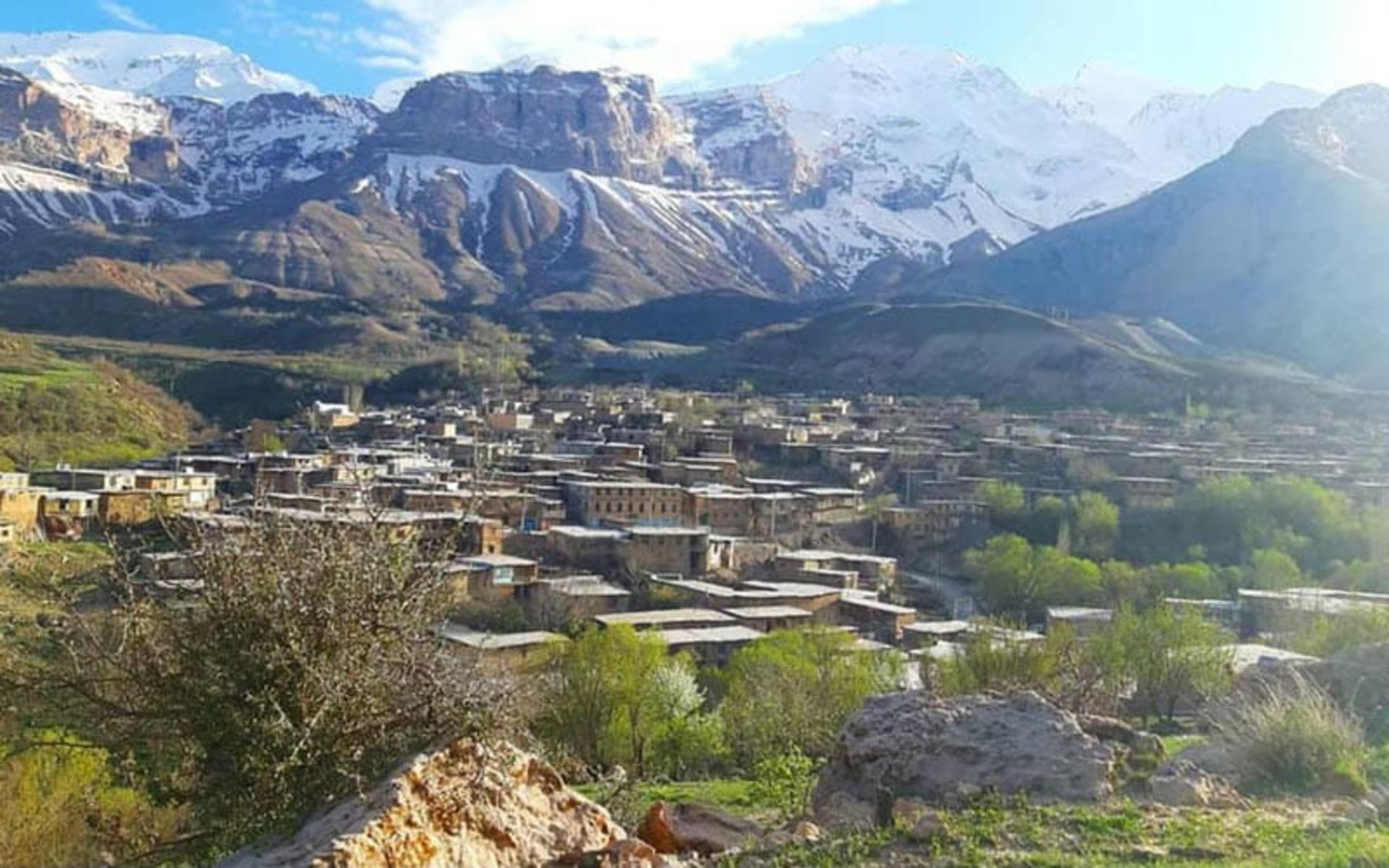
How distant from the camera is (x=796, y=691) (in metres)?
20.2

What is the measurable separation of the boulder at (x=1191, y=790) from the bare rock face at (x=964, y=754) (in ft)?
1.42

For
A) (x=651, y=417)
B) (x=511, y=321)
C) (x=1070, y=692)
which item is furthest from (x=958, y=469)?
(x=511, y=321)

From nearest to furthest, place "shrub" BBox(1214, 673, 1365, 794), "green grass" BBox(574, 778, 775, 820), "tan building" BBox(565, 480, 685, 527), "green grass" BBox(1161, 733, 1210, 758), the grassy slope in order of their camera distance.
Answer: "shrub" BBox(1214, 673, 1365, 794)
"green grass" BBox(574, 778, 775, 820)
"green grass" BBox(1161, 733, 1210, 758)
"tan building" BBox(565, 480, 685, 527)
the grassy slope

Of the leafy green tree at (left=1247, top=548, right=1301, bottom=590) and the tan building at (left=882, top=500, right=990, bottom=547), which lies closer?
the leafy green tree at (left=1247, top=548, right=1301, bottom=590)

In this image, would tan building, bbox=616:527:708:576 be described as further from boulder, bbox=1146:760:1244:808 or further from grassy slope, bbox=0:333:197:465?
grassy slope, bbox=0:333:197:465

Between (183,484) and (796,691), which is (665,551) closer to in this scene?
(183,484)

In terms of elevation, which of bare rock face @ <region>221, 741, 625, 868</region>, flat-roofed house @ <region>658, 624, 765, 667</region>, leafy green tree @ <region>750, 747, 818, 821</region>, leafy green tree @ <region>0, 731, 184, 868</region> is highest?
bare rock face @ <region>221, 741, 625, 868</region>

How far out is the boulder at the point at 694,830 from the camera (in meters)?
8.69

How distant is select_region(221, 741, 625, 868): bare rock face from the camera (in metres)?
6.45

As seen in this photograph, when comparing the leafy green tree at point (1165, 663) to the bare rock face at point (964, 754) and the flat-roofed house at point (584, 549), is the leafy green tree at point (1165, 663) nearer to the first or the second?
the bare rock face at point (964, 754)

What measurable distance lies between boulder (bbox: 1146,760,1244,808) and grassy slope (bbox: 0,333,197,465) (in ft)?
190

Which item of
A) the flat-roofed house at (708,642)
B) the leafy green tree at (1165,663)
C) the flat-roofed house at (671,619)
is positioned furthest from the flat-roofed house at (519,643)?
the leafy green tree at (1165,663)

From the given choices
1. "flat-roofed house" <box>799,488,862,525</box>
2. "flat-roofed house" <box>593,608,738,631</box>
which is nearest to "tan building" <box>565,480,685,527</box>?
"flat-roofed house" <box>799,488,862,525</box>

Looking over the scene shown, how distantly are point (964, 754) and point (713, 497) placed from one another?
40.9 m
